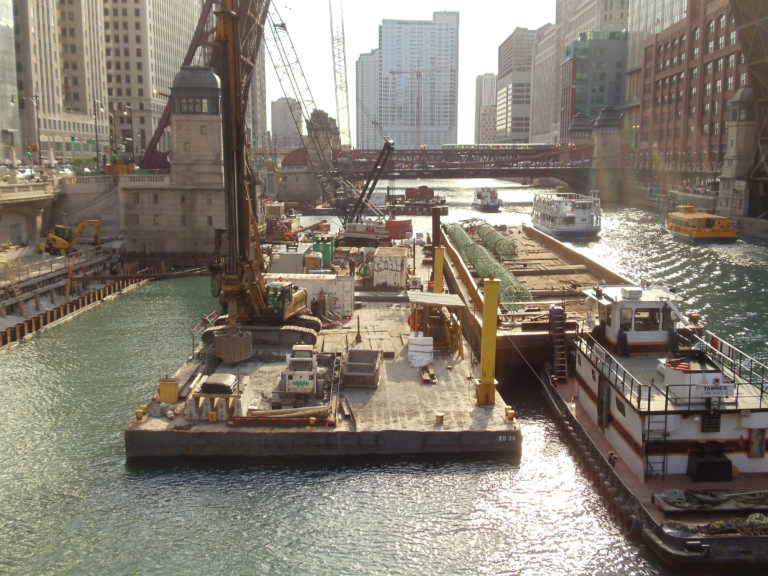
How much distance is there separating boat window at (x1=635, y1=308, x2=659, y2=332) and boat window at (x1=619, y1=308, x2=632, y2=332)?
0.23m

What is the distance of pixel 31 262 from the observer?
172ft

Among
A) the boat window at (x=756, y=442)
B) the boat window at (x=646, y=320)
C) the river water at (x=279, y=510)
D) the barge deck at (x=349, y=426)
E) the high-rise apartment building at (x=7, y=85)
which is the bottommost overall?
the river water at (x=279, y=510)

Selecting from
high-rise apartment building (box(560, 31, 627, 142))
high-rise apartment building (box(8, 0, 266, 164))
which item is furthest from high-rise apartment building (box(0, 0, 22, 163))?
high-rise apartment building (box(560, 31, 627, 142))

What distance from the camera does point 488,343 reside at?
80.0ft

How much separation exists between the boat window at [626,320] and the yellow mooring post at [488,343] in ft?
13.5

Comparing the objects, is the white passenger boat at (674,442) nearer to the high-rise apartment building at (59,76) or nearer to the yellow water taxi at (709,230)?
the yellow water taxi at (709,230)

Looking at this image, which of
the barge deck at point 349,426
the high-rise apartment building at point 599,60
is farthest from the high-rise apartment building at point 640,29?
the barge deck at point 349,426

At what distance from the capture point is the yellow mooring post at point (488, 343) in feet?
77.4

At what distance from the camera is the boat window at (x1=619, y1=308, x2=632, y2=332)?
2409 cm

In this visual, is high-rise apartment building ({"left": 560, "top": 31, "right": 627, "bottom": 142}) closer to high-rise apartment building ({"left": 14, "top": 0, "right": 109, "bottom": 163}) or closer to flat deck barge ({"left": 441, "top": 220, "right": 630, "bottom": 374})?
high-rise apartment building ({"left": 14, "top": 0, "right": 109, "bottom": 163})

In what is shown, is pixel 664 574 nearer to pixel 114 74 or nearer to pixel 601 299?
pixel 601 299

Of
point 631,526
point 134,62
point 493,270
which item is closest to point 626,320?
point 631,526

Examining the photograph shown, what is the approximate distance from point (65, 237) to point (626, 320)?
47621 mm

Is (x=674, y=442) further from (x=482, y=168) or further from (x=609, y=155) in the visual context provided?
(x=482, y=168)
